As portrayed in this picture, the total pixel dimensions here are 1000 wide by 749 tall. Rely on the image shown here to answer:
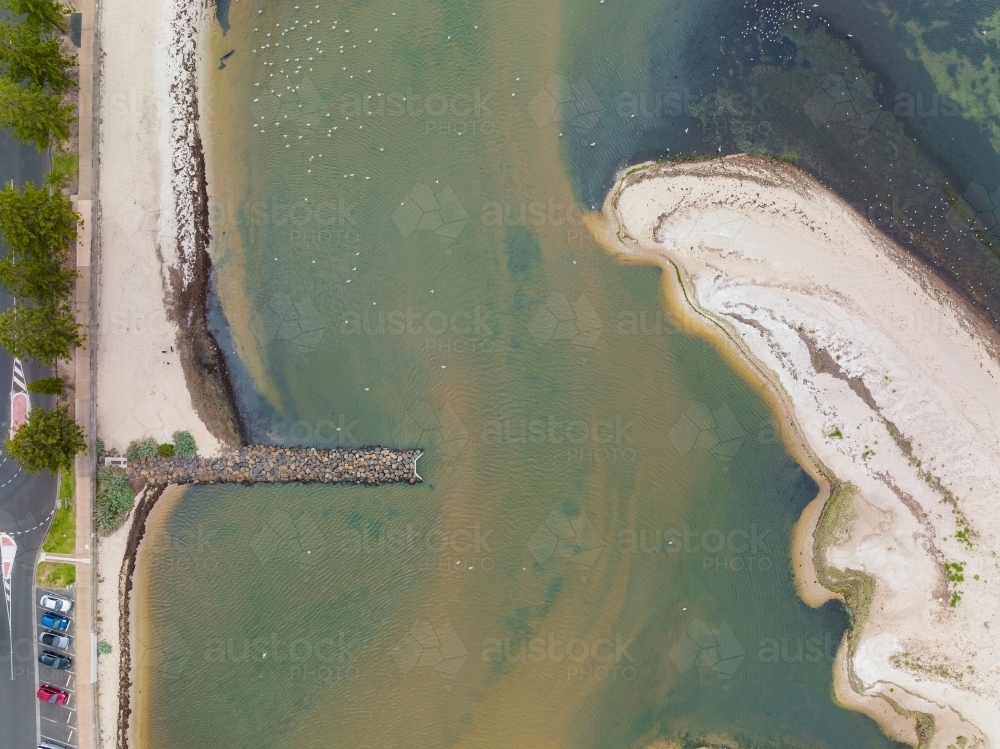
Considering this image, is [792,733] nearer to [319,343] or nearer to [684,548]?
[684,548]

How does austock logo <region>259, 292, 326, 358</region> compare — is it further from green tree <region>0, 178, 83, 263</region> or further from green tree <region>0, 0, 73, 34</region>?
green tree <region>0, 0, 73, 34</region>

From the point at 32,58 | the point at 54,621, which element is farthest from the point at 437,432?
the point at 32,58

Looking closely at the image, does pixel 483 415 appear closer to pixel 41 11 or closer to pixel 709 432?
pixel 709 432

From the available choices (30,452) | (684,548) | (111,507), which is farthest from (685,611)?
(30,452)

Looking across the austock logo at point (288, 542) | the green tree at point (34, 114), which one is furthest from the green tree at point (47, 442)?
the green tree at point (34, 114)

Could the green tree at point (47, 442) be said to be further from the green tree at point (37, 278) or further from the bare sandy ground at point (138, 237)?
the green tree at point (37, 278)
